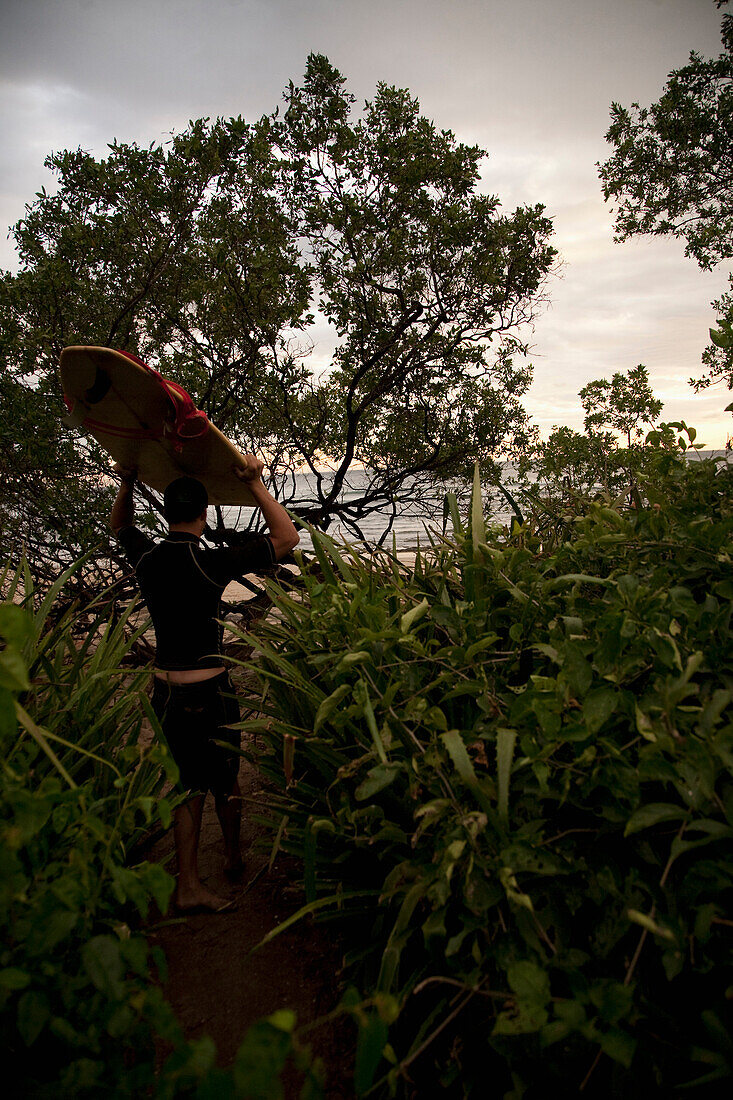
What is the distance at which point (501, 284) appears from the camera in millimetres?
5969

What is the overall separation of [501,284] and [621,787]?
5934 millimetres

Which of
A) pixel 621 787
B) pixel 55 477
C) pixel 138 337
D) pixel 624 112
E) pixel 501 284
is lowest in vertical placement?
pixel 621 787

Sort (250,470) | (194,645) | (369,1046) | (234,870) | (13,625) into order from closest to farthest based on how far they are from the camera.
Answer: (369,1046) → (13,625) → (234,870) → (194,645) → (250,470)

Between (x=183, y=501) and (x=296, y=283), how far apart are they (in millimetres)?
3378

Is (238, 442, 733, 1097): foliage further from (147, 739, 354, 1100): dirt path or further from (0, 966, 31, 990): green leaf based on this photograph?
(0, 966, 31, 990): green leaf

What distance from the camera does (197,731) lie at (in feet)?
8.83

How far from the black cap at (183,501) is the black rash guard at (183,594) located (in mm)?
85

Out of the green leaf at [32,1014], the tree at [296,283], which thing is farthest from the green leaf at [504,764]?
the tree at [296,283]

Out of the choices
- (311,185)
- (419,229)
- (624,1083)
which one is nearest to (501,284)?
(419,229)

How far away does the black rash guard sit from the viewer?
272 centimetres

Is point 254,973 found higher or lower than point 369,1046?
lower

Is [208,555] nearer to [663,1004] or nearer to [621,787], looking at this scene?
[621,787]

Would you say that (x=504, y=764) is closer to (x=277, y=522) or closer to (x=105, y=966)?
(x=105, y=966)

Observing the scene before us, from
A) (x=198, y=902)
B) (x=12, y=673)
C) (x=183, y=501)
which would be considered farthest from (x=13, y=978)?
(x=183, y=501)
